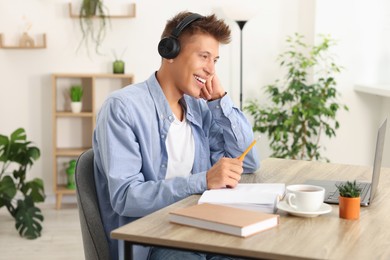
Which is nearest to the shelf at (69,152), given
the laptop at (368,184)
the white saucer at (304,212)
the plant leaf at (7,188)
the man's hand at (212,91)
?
the plant leaf at (7,188)

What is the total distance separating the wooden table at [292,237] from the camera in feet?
5.35

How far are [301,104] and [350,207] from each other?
301 centimetres

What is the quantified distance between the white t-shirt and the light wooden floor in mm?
1860

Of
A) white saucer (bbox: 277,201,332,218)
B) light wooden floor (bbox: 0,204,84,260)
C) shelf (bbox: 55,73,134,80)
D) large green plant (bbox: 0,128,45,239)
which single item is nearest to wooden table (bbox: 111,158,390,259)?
white saucer (bbox: 277,201,332,218)

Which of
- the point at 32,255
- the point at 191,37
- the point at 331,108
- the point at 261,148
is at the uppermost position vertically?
the point at 191,37

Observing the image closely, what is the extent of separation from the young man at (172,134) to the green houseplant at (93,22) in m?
2.67

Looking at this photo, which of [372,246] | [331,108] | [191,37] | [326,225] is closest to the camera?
[372,246]

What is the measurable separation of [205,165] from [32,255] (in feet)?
6.42

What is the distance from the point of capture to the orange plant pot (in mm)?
1914

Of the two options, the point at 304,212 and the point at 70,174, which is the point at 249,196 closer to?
the point at 304,212

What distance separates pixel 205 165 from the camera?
2.52m

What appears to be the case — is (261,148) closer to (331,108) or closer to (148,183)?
(331,108)

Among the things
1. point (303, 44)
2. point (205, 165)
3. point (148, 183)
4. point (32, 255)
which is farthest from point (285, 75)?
point (148, 183)

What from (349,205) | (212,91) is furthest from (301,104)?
(349,205)
